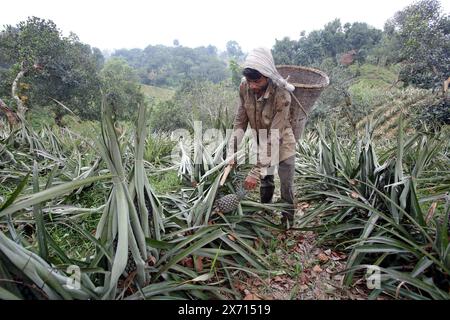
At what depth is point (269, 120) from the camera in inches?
88.9

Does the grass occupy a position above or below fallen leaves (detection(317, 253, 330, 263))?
above

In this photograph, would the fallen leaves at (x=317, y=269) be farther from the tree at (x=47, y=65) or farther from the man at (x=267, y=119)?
the tree at (x=47, y=65)

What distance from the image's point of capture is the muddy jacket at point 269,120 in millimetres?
2156

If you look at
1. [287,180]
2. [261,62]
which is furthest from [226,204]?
[261,62]

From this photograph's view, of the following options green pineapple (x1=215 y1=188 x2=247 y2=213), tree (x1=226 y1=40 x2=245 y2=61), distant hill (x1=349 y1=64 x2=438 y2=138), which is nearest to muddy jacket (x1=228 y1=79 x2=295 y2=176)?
green pineapple (x1=215 y1=188 x2=247 y2=213)

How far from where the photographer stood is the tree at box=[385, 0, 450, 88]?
9.88m

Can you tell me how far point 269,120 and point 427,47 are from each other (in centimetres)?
1208

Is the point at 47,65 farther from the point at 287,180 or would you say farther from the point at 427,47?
the point at 427,47

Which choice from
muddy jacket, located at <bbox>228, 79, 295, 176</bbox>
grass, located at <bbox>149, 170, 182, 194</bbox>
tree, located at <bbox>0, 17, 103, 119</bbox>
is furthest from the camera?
tree, located at <bbox>0, 17, 103, 119</bbox>

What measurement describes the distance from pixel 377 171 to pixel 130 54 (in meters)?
80.8

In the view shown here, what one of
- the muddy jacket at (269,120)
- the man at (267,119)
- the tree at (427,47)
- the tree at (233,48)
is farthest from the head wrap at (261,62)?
the tree at (233,48)

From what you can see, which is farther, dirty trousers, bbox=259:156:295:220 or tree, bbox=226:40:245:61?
tree, bbox=226:40:245:61

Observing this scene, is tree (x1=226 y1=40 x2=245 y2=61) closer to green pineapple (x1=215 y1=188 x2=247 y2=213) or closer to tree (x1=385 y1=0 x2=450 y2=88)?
tree (x1=385 y1=0 x2=450 y2=88)
